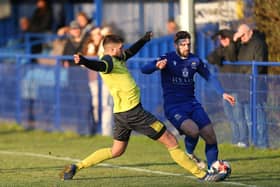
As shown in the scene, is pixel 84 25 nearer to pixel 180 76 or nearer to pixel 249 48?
pixel 249 48

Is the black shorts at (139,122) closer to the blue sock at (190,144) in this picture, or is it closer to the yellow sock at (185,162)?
the yellow sock at (185,162)

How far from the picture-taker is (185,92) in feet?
39.8

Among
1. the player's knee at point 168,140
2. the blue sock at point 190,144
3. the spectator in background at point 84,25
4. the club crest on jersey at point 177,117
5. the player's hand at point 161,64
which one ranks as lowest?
the blue sock at point 190,144

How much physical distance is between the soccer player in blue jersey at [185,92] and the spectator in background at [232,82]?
3149mm

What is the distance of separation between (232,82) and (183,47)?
3617mm

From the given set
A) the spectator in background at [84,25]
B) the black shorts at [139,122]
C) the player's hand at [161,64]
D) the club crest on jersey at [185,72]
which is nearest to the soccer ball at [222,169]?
the black shorts at [139,122]

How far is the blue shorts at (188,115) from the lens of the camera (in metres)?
11.9

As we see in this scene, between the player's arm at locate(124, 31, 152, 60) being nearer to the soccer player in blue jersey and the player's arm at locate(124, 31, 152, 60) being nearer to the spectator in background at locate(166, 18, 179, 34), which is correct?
the soccer player in blue jersey

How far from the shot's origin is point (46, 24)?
918 inches

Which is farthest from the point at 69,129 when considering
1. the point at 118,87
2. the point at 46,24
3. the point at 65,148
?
the point at 118,87

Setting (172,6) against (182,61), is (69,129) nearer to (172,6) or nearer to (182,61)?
(172,6)

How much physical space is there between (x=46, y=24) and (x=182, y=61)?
11.7m

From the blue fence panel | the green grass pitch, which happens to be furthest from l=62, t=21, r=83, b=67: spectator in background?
the green grass pitch

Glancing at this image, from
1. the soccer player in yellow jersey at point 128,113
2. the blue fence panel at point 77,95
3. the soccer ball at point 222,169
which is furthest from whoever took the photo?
the blue fence panel at point 77,95
